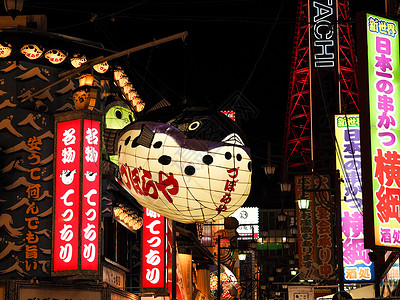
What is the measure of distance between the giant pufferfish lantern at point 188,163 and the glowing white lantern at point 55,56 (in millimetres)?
11649

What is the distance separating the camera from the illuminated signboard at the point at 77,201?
65.0 ft

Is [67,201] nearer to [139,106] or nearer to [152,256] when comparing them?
[152,256]

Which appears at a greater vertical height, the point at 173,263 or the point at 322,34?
the point at 322,34

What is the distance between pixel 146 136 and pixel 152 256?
16.4 metres

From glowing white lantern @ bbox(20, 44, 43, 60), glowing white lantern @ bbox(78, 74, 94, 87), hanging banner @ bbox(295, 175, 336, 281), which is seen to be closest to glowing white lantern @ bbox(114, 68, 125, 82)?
glowing white lantern @ bbox(20, 44, 43, 60)

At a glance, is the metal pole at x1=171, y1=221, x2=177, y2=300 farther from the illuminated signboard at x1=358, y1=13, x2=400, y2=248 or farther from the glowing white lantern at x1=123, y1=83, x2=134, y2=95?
the illuminated signboard at x1=358, y1=13, x2=400, y2=248

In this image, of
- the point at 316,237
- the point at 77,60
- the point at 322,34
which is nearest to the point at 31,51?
the point at 77,60

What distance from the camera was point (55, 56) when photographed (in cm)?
2198

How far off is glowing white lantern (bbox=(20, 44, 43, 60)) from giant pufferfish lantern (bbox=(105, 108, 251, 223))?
1154 centimetres

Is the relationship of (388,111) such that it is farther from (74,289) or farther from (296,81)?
(296,81)

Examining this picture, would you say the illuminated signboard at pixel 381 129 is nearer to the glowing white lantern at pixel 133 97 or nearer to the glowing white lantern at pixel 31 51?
the glowing white lantern at pixel 31 51

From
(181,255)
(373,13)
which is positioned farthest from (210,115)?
(181,255)

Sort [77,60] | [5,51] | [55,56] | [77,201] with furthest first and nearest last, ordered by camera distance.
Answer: [77,60]
[55,56]
[5,51]
[77,201]

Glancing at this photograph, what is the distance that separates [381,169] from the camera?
42.6 feet
